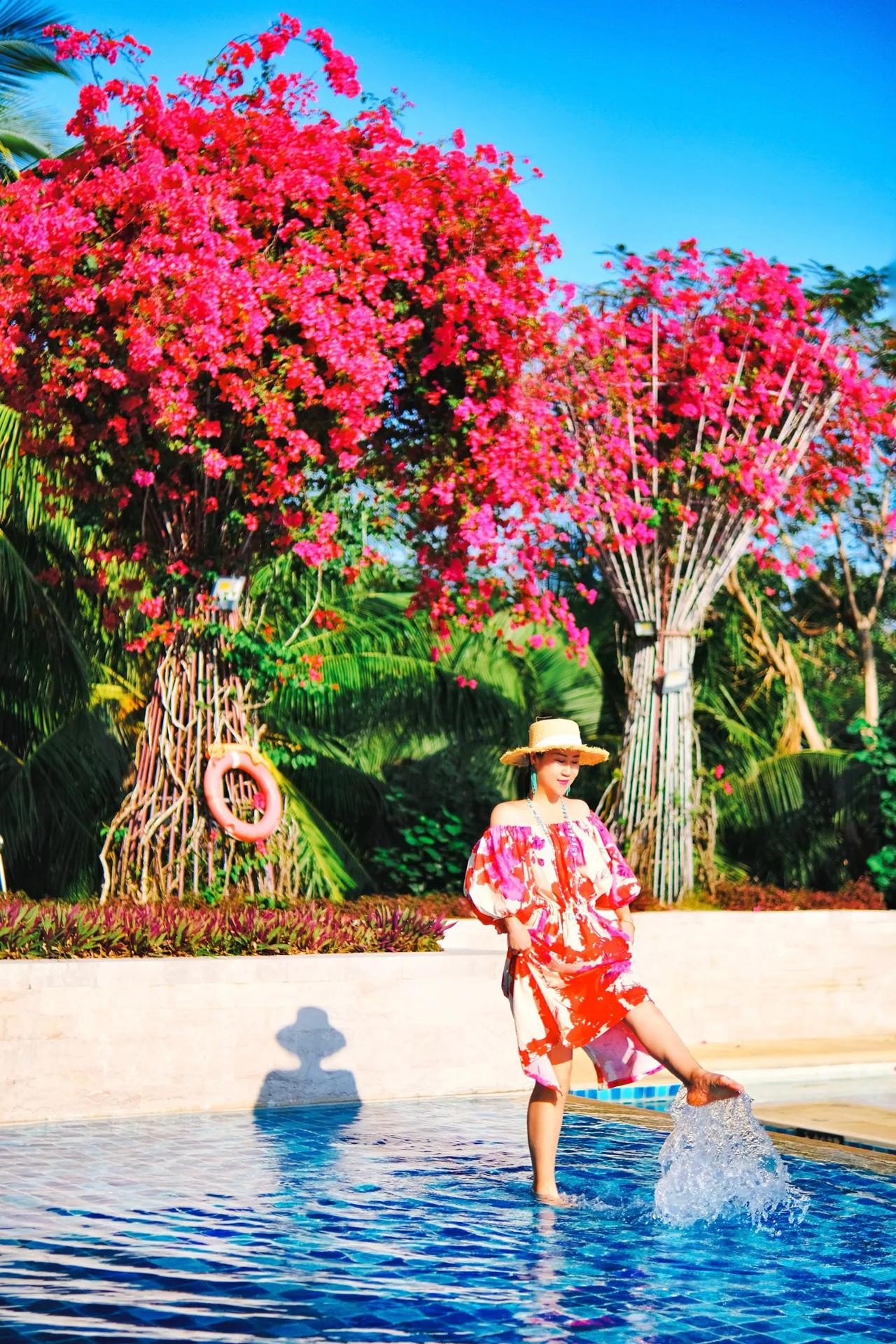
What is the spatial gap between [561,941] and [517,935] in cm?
24

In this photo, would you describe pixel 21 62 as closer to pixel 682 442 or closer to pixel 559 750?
pixel 682 442

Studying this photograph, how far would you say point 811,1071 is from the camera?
936cm

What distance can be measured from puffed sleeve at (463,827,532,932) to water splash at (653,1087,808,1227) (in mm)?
930

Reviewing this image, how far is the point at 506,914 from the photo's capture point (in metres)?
5.80

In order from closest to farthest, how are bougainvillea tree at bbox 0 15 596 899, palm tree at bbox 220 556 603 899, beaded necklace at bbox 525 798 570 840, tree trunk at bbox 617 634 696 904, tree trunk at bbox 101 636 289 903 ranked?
1. beaded necklace at bbox 525 798 570 840
2. bougainvillea tree at bbox 0 15 596 899
3. tree trunk at bbox 101 636 289 903
4. tree trunk at bbox 617 634 696 904
5. palm tree at bbox 220 556 603 899

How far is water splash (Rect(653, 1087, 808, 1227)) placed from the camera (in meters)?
5.82

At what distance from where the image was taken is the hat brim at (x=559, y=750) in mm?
5988

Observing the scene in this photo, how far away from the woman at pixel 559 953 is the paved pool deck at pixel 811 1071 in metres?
1.93

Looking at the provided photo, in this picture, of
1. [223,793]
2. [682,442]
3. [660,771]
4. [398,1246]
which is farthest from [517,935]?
[682,442]

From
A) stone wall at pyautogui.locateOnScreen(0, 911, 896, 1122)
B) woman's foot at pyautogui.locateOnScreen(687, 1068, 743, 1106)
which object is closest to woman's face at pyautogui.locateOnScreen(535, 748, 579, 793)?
woman's foot at pyautogui.locateOnScreen(687, 1068, 743, 1106)

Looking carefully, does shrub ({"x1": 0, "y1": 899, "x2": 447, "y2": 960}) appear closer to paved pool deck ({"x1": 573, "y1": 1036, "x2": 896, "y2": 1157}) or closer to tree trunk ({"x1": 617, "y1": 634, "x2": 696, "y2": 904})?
paved pool deck ({"x1": 573, "y1": 1036, "x2": 896, "y2": 1157})

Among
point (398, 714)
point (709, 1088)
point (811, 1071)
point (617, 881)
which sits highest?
point (398, 714)

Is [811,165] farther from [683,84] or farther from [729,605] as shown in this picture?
[729,605]

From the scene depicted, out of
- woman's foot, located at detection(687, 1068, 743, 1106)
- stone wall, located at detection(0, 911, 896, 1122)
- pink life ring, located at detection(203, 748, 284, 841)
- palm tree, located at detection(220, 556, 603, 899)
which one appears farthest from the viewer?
palm tree, located at detection(220, 556, 603, 899)
